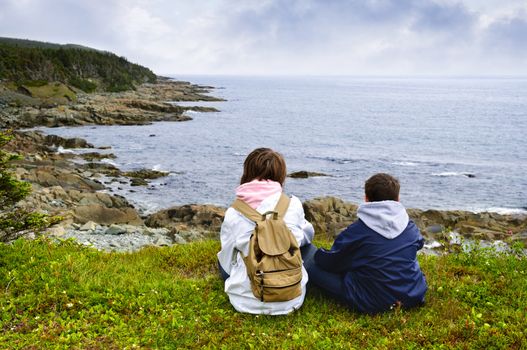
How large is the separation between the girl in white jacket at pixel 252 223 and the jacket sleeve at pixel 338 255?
30 centimetres

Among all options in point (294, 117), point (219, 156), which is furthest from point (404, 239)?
point (294, 117)

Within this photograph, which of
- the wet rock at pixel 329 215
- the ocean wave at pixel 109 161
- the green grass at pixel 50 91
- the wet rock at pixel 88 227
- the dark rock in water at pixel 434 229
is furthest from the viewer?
the green grass at pixel 50 91

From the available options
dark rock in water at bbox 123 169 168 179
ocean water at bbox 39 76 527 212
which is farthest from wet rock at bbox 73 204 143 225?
dark rock in water at bbox 123 169 168 179

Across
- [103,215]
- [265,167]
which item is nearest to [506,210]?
[103,215]

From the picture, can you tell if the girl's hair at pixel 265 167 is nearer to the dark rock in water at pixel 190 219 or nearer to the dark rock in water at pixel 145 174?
the dark rock in water at pixel 190 219

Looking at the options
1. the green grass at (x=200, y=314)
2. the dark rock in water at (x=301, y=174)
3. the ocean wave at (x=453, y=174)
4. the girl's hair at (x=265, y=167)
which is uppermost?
the girl's hair at (x=265, y=167)

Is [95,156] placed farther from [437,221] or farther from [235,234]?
[235,234]

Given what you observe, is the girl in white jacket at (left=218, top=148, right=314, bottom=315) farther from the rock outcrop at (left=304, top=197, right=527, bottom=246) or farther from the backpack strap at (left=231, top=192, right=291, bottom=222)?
the rock outcrop at (left=304, top=197, right=527, bottom=246)

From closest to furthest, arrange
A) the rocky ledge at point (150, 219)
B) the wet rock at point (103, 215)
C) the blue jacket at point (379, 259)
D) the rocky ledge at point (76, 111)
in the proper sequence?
the blue jacket at point (379, 259)
the rocky ledge at point (150, 219)
the wet rock at point (103, 215)
the rocky ledge at point (76, 111)

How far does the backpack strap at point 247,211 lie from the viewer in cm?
537

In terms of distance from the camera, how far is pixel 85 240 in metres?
13.5

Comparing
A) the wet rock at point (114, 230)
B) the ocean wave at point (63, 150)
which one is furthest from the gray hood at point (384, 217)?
the ocean wave at point (63, 150)

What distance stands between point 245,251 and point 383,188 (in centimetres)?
172

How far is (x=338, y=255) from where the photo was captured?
18.8ft
